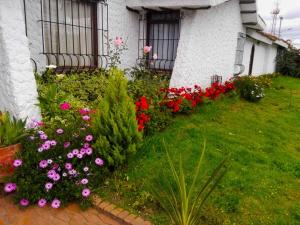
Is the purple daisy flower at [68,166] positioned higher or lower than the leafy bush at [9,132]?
lower

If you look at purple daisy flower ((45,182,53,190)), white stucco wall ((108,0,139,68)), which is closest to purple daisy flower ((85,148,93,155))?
purple daisy flower ((45,182,53,190))

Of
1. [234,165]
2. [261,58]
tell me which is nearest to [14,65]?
[234,165]

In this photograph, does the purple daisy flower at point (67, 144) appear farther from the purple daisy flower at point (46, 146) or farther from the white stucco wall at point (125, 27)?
the white stucco wall at point (125, 27)

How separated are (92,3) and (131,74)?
1.94 m

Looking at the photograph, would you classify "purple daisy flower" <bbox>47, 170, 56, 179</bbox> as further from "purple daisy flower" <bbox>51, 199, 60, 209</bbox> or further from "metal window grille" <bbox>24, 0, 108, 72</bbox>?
"metal window grille" <bbox>24, 0, 108, 72</bbox>

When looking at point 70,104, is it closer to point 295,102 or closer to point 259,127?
point 259,127

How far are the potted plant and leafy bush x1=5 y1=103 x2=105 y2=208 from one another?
0.33ft

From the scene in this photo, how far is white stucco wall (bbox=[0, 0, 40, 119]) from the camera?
3410mm

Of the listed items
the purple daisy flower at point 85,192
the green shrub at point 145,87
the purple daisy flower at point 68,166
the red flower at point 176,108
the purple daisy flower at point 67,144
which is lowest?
the purple daisy flower at point 85,192

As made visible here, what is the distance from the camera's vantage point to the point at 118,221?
2.73m

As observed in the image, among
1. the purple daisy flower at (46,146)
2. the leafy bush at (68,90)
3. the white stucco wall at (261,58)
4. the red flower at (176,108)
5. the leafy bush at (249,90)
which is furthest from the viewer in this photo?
the white stucco wall at (261,58)

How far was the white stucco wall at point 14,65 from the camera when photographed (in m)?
3.41

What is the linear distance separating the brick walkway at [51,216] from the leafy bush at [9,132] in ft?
2.46

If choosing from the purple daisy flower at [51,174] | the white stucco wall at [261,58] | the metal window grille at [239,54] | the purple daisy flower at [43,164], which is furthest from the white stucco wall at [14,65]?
the white stucco wall at [261,58]
